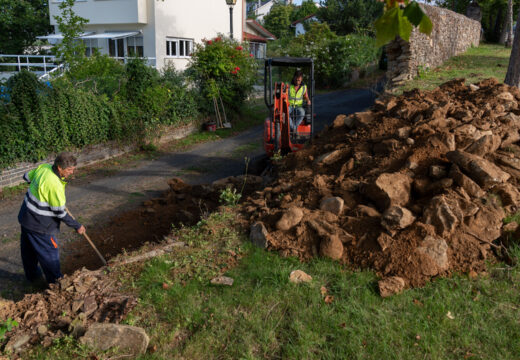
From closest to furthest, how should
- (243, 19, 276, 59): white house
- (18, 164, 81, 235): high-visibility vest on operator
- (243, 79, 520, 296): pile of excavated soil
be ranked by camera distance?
(243, 79, 520, 296): pile of excavated soil, (18, 164, 81, 235): high-visibility vest on operator, (243, 19, 276, 59): white house

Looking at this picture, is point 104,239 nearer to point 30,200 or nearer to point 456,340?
point 30,200

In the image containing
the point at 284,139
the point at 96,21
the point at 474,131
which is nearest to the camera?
the point at 474,131

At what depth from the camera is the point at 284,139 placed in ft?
32.4

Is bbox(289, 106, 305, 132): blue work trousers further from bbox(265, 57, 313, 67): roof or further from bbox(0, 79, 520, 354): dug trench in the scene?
bbox(0, 79, 520, 354): dug trench

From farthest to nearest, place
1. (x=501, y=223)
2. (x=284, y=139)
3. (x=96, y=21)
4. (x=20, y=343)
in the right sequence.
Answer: (x=96, y=21) < (x=284, y=139) < (x=501, y=223) < (x=20, y=343)

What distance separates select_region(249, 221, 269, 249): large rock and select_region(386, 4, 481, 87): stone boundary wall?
7384 mm

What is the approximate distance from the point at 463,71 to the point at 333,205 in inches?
531

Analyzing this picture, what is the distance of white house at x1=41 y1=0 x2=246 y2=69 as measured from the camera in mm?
21375

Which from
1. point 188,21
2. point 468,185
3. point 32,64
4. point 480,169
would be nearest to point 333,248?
point 468,185

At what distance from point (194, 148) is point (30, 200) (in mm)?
8982

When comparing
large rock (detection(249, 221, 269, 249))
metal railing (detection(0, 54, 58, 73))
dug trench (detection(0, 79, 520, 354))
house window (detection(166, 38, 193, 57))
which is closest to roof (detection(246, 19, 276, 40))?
house window (detection(166, 38, 193, 57))

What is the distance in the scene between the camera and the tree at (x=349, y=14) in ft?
121

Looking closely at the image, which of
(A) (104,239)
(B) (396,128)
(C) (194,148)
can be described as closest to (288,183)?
(B) (396,128)

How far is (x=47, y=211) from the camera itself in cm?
538
